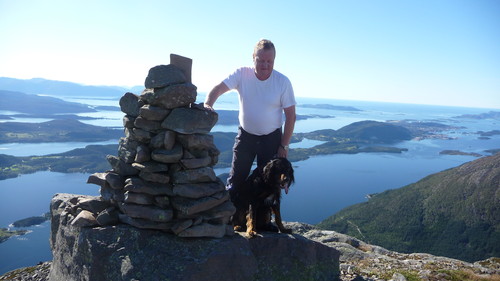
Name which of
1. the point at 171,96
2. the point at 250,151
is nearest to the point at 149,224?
the point at 171,96

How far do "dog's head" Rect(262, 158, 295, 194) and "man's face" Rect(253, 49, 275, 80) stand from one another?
1505 mm

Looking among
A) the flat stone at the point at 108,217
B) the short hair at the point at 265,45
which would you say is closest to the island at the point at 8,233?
the flat stone at the point at 108,217

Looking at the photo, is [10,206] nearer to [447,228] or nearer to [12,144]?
[12,144]

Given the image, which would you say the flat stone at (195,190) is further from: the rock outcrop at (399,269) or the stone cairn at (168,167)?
the rock outcrop at (399,269)

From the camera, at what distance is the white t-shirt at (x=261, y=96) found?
5.72m

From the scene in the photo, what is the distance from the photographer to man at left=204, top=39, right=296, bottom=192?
5.71 metres

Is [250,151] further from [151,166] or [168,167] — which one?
[151,166]

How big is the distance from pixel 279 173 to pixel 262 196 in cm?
58

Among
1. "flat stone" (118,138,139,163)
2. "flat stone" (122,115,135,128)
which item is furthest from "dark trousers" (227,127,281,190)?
"flat stone" (122,115,135,128)

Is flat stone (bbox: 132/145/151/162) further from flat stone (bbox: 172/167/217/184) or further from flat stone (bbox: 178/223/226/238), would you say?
flat stone (bbox: 178/223/226/238)

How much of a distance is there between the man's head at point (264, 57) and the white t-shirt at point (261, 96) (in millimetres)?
244

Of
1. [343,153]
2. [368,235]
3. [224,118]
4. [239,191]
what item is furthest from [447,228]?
[224,118]

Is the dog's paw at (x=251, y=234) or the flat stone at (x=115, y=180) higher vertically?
the flat stone at (x=115, y=180)

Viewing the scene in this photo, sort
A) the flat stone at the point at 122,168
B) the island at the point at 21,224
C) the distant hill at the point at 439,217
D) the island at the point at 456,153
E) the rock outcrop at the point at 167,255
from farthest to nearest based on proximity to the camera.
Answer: the island at the point at 456,153, the distant hill at the point at 439,217, the island at the point at 21,224, the flat stone at the point at 122,168, the rock outcrop at the point at 167,255
